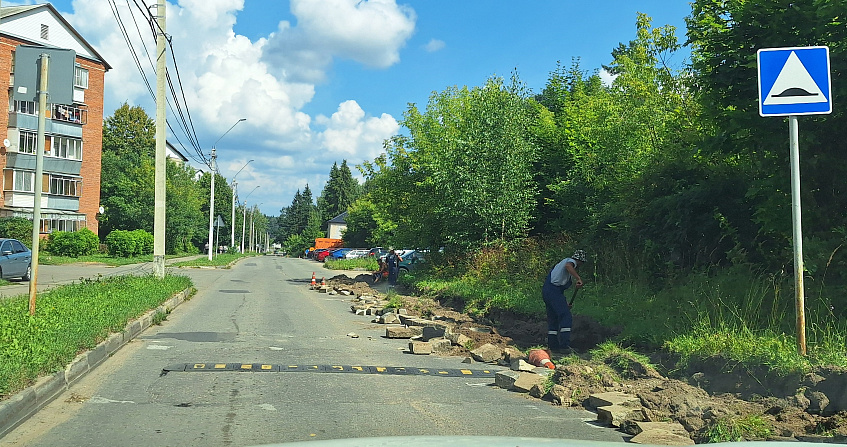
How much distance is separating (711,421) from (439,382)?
3.33 metres

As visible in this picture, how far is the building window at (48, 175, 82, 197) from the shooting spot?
5197 cm

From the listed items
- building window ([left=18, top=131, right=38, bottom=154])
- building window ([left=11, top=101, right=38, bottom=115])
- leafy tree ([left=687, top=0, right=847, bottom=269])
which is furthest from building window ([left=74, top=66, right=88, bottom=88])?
leafy tree ([left=687, top=0, right=847, bottom=269])

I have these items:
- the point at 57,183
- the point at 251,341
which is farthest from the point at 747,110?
the point at 57,183

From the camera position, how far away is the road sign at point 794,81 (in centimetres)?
716

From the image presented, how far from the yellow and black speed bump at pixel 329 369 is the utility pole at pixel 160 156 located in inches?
490

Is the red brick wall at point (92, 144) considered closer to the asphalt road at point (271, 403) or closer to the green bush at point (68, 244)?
the green bush at point (68, 244)

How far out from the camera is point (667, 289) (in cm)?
1306

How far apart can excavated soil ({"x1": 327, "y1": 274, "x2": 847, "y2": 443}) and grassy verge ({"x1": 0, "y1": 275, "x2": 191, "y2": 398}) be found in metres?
5.03

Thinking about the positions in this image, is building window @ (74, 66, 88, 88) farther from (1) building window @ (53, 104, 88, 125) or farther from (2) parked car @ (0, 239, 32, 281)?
(2) parked car @ (0, 239, 32, 281)

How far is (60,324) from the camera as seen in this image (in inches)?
376

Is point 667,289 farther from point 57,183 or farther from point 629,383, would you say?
point 57,183

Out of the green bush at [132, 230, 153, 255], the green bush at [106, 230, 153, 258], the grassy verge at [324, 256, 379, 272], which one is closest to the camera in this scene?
the grassy verge at [324, 256, 379, 272]

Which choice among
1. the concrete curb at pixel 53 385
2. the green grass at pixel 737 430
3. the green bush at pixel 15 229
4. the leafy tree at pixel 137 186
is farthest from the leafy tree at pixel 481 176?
the leafy tree at pixel 137 186

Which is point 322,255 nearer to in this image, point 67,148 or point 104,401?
point 67,148
